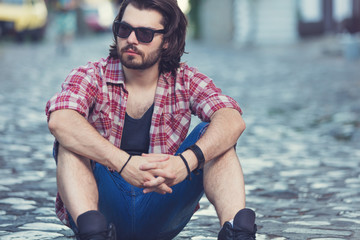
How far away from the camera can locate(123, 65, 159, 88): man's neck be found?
355 centimetres

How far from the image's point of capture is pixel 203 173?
10.9ft

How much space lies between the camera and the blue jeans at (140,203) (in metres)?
3.29

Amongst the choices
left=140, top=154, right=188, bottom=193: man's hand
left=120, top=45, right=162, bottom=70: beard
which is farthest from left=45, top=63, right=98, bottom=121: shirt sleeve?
left=140, top=154, right=188, bottom=193: man's hand

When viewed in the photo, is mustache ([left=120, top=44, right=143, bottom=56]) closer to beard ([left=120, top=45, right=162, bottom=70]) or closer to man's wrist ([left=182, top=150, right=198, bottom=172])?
beard ([left=120, top=45, right=162, bottom=70])

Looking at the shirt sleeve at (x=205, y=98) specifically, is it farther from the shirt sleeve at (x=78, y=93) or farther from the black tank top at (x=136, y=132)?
the shirt sleeve at (x=78, y=93)

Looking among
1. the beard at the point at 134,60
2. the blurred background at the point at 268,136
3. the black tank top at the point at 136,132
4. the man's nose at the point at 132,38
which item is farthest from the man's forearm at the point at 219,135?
the blurred background at the point at 268,136

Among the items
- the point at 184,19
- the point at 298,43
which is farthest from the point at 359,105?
the point at 298,43

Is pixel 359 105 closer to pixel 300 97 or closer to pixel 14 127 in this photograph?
pixel 300 97

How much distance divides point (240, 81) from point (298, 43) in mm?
12687

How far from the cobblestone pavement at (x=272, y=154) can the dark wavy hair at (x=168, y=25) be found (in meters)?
0.99

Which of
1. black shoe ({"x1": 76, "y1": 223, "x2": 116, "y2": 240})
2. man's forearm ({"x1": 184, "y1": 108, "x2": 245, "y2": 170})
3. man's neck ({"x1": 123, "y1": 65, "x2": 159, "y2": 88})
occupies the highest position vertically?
man's neck ({"x1": 123, "y1": 65, "x2": 159, "y2": 88})

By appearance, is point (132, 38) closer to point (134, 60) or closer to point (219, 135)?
point (134, 60)

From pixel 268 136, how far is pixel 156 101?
460cm

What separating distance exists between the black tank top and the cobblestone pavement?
69cm
